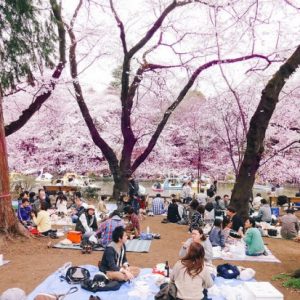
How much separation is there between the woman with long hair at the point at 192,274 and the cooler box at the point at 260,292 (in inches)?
49.8

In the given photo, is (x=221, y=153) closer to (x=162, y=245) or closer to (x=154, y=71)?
(x=154, y=71)

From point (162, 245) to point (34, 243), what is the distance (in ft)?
10.5

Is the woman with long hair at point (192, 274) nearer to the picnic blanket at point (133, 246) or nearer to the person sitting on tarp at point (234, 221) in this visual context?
the picnic blanket at point (133, 246)

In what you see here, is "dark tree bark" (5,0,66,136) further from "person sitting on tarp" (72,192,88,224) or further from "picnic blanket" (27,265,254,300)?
"picnic blanket" (27,265,254,300)

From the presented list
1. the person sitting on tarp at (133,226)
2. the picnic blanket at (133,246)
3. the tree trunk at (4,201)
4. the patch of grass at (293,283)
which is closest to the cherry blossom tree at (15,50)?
the tree trunk at (4,201)

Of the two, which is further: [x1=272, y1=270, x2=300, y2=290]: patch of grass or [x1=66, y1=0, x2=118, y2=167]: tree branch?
[x1=66, y1=0, x2=118, y2=167]: tree branch

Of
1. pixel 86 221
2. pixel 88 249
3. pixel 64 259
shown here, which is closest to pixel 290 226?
pixel 86 221

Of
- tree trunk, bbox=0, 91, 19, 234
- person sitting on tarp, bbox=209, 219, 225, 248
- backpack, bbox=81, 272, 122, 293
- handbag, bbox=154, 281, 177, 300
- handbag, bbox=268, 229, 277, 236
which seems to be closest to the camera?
handbag, bbox=154, 281, 177, 300

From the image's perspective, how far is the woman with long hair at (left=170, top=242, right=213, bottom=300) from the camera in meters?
5.06

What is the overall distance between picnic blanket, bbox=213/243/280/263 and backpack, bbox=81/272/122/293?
3139 millimetres

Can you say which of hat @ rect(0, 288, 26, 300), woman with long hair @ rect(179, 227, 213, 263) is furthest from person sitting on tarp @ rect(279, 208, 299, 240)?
hat @ rect(0, 288, 26, 300)

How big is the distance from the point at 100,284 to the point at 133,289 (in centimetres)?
56

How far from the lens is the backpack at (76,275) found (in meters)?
6.82

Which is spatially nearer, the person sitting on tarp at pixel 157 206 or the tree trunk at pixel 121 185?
the person sitting on tarp at pixel 157 206
